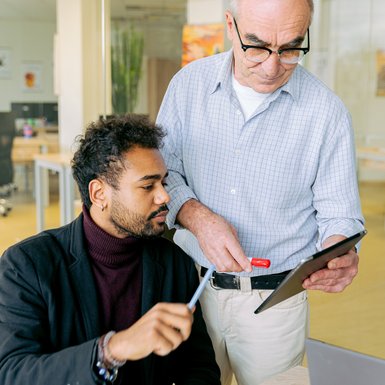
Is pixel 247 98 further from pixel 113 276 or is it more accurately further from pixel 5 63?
pixel 5 63

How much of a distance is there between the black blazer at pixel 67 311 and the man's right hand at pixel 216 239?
122 mm

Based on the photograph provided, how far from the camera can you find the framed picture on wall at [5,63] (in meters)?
7.25

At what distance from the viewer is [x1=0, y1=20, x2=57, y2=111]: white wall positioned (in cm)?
739

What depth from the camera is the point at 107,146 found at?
1472 millimetres

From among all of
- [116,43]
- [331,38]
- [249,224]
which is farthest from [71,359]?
[331,38]

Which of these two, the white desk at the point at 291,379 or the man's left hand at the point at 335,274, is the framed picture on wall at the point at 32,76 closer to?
the man's left hand at the point at 335,274

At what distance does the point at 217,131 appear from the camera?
1.69 metres

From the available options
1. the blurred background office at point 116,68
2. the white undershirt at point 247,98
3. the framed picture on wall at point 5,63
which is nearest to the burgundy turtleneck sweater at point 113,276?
the white undershirt at point 247,98

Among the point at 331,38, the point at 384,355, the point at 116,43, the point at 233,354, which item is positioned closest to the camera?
the point at 233,354

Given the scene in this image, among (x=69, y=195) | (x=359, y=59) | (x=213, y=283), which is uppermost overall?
(x=359, y=59)

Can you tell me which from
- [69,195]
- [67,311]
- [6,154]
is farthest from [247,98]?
[6,154]

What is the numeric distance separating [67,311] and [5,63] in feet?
21.2

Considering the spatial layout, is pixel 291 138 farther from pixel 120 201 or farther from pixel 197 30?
pixel 197 30

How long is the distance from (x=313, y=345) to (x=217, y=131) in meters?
0.77
